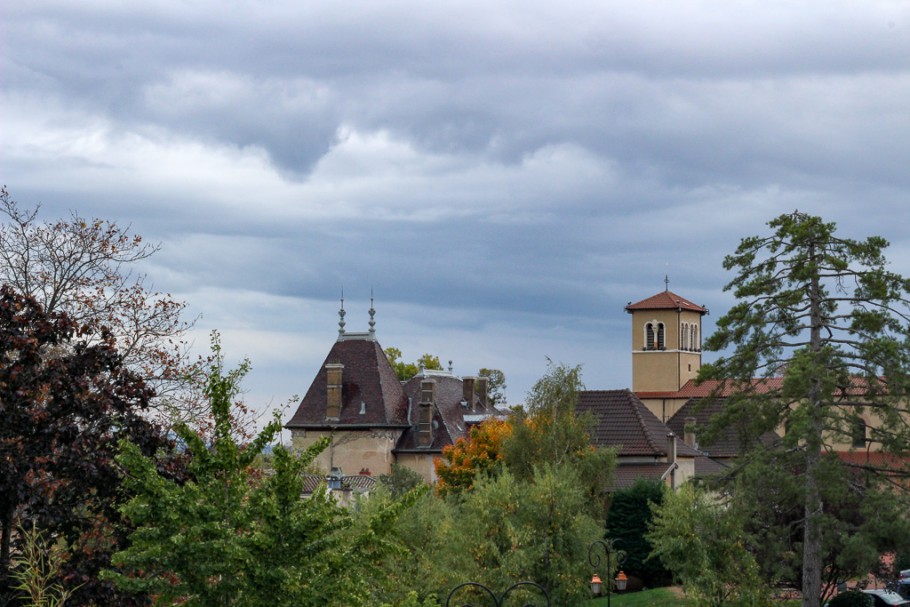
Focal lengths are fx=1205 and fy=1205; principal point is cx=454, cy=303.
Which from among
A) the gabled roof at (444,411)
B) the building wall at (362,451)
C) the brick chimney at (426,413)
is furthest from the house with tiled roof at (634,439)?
the building wall at (362,451)

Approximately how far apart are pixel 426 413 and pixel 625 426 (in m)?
16.8

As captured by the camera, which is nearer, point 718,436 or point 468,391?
point 718,436

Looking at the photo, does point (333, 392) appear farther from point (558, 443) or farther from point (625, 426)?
point (558, 443)

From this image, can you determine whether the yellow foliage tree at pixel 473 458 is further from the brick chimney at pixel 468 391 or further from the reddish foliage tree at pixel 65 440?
the reddish foliage tree at pixel 65 440

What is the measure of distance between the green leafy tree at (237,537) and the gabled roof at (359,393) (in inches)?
2439

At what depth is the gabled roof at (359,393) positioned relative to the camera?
258 ft

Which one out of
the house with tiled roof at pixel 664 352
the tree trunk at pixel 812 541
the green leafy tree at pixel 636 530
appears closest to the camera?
the tree trunk at pixel 812 541

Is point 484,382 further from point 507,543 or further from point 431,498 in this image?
point 507,543

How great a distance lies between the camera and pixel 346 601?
617 inches

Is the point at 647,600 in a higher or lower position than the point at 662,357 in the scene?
lower

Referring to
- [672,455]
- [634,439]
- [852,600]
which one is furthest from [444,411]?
[852,600]

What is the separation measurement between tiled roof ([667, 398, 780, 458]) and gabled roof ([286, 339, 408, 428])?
1902cm

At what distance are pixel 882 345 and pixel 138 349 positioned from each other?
24980 mm

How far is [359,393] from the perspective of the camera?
262 feet
